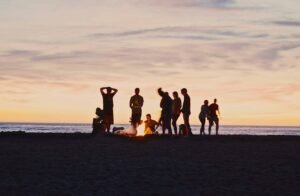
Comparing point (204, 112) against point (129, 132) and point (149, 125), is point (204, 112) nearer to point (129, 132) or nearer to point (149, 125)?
point (149, 125)

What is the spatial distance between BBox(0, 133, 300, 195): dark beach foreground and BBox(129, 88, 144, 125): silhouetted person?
27.3 feet

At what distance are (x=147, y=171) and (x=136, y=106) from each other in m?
16.0

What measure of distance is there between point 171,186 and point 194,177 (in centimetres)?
148

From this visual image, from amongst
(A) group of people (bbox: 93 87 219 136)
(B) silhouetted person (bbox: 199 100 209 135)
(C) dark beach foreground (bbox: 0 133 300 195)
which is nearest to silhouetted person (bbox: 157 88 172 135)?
(A) group of people (bbox: 93 87 219 136)

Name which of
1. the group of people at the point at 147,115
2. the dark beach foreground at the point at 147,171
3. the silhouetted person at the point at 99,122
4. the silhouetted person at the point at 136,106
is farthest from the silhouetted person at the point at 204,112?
the dark beach foreground at the point at 147,171

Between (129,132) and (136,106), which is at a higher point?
(136,106)

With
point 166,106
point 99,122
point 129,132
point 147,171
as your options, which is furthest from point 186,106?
point 147,171

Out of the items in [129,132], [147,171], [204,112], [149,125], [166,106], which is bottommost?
[147,171]

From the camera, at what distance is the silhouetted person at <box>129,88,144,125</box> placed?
32378 millimetres

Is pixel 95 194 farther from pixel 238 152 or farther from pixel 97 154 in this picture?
pixel 238 152

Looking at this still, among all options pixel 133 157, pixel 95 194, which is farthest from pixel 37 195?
pixel 133 157

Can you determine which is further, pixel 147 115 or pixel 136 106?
pixel 147 115

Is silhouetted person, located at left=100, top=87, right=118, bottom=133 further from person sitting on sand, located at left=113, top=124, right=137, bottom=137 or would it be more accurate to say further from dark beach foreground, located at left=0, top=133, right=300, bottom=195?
dark beach foreground, located at left=0, top=133, right=300, bottom=195

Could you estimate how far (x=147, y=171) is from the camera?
659 inches
